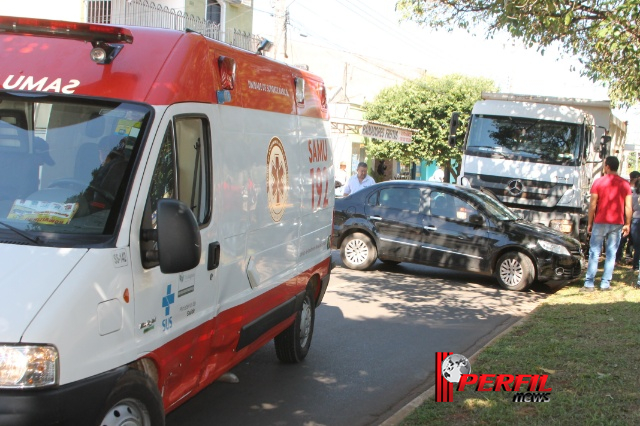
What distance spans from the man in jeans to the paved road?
3.49 feet

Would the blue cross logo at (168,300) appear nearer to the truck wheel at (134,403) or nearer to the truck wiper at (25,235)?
the truck wheel at (134,403)

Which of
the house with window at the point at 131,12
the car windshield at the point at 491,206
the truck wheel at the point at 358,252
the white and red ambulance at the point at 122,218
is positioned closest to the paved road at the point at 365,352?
the truck wheel at the point at 358,252

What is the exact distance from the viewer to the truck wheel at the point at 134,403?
11.4 feet

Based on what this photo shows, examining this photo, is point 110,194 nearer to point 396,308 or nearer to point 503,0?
point 396,308

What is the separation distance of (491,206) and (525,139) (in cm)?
349

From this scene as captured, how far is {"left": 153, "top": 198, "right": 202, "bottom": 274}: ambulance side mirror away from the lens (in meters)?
3.69

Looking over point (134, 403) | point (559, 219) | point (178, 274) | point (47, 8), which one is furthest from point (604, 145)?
point (47, 8)

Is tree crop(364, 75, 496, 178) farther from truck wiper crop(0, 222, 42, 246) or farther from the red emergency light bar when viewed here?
truck wiper crop(0, 222, 42, 246)

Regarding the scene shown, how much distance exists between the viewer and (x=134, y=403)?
3691mm

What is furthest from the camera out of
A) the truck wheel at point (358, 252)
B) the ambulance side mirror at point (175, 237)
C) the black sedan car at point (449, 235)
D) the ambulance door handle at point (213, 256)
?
the truck wheel at point (358, 252)

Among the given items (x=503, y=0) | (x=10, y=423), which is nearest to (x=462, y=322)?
(x=503, y=0)

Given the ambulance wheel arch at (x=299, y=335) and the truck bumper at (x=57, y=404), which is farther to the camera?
the ambulance wheel arch at (x=299, y=335)

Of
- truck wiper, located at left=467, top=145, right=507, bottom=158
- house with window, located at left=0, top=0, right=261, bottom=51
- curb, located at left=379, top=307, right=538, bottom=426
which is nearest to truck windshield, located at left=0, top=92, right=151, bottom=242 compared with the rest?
curb, located at left=379, top=307, right=538, bottom=426

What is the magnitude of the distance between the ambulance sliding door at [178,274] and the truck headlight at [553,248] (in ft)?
27.4
